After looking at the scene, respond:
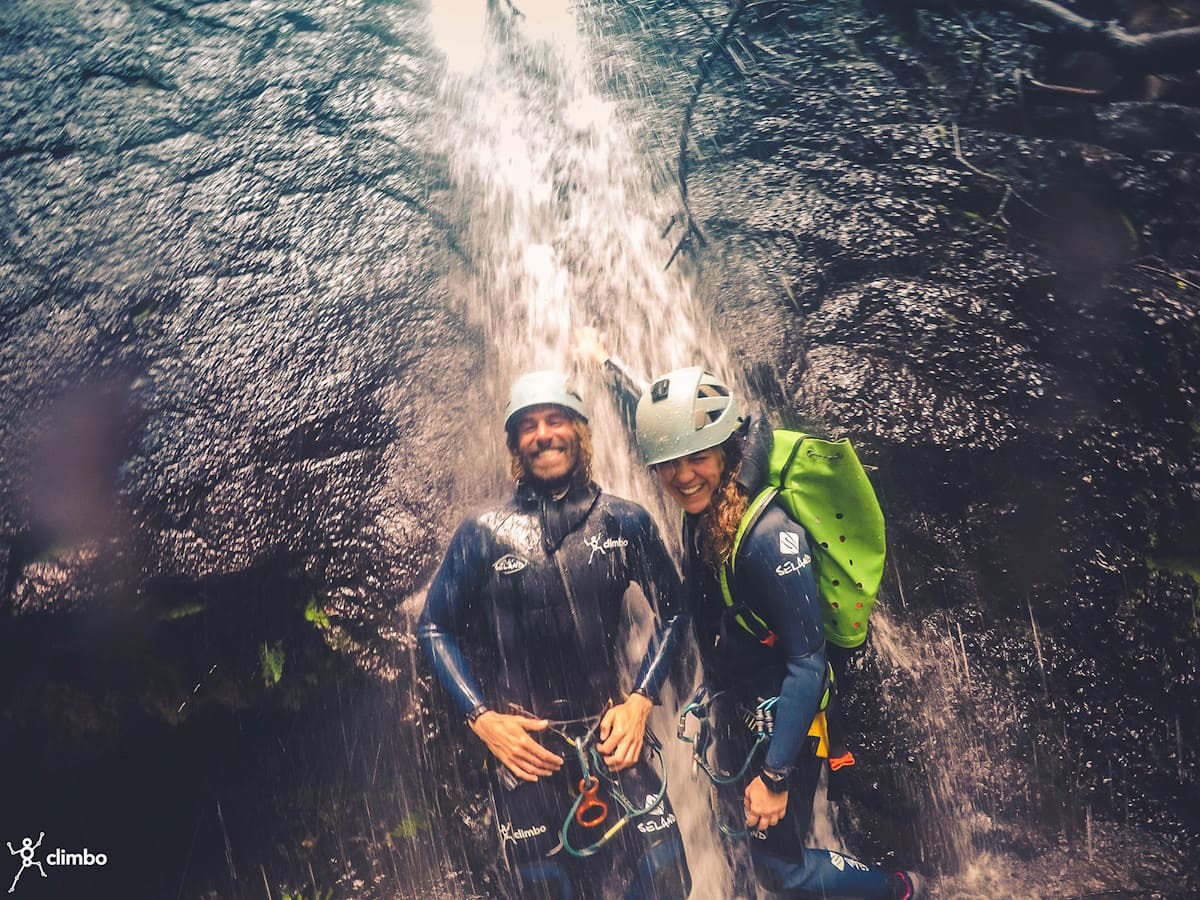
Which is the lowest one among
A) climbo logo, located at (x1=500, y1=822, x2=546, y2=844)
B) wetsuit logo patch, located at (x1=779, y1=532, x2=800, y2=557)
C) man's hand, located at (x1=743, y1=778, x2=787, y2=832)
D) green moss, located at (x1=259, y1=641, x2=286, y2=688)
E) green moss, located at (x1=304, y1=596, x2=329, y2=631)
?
climbo logo, located at (x1=500, y1=822, x2=546, y2=844)

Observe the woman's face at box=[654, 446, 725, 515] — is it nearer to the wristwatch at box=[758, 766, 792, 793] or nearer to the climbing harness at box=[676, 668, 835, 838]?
the climbing harness at box=[676, 668, 835, 838]

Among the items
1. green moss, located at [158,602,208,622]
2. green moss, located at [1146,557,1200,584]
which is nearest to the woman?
green moss, located at [1146,557,1200,584]

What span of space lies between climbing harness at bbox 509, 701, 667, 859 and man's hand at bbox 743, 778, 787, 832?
0.56 m

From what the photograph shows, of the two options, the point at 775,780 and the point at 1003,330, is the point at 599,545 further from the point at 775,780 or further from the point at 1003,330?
the point at 1003,330

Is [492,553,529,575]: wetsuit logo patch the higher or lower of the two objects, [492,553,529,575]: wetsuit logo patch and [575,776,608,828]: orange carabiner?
the higher

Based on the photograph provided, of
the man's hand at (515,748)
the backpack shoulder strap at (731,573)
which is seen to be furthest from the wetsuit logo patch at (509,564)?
the backpack shoulder strap at (731,573)

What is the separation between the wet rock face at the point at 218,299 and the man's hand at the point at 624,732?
1.41 meters

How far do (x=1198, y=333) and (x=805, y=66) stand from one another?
3.18 meters

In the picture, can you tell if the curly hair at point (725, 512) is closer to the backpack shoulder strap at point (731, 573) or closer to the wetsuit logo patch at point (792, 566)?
the backpack shoulder strap at point (731, 573)

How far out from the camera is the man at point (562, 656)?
323cm

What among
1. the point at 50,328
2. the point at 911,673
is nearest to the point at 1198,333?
the point at 911,673

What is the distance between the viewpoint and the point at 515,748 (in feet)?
10.2

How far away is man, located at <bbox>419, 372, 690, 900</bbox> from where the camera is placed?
3.23 meters

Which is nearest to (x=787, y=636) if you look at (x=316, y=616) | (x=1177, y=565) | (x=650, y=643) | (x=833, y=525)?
(x=833, y=525)
